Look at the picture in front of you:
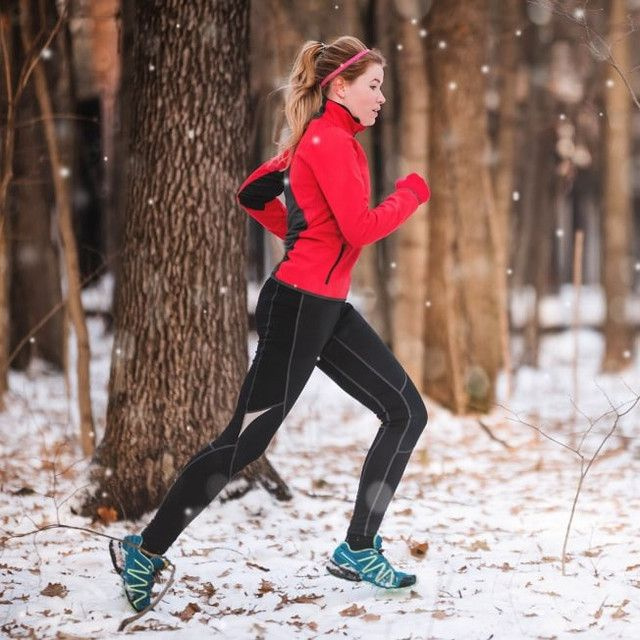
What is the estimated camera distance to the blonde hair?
3592 millimetres

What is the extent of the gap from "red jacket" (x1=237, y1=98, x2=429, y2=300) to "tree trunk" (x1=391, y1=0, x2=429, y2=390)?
5.60 m

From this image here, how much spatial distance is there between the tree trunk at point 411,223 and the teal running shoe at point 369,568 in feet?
17.4

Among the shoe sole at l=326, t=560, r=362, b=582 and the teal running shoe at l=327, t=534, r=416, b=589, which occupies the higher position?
the teal running shoe at l=327, t=534, r=416, b=589

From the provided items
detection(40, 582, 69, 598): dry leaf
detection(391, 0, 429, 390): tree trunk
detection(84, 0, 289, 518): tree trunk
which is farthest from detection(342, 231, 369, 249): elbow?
detection(391, 0, 429, 390): tree trunk

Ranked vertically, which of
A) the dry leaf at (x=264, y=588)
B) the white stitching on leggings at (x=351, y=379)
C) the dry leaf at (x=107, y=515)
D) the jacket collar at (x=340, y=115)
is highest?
the jacket collar at (x=340, y=115)

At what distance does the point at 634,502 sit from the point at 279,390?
10.2ft

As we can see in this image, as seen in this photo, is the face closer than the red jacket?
No

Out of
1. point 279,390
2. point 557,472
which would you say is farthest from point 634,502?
point 279,390

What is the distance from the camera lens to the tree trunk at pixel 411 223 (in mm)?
9172

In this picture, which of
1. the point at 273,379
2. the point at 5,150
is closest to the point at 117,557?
the point at 273,379

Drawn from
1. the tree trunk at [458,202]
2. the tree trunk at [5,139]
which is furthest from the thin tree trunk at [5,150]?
the tree trunk at [458,202]

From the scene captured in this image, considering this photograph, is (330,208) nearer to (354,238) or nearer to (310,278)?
(354,238)

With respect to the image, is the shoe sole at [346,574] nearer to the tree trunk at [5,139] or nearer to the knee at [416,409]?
the knee at [416,409]

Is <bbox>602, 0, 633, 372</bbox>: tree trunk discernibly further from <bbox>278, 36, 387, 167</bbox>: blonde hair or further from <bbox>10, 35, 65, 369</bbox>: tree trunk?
<bbox>278, 36, 387, 167</bbox>: blonde hair
